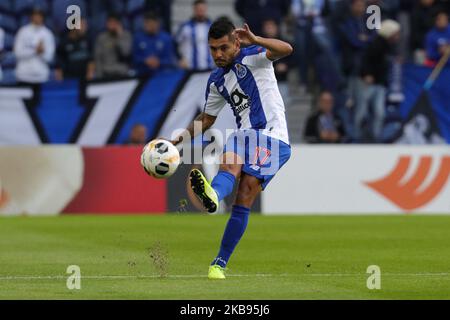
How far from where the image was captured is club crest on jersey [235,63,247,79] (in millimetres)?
11094

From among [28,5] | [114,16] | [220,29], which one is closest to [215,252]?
[220,29]

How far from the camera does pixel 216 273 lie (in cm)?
1078

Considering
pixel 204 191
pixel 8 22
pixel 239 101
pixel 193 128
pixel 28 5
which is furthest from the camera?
pixel 28 5

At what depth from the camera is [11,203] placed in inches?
800

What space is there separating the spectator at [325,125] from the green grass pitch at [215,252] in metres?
2.20

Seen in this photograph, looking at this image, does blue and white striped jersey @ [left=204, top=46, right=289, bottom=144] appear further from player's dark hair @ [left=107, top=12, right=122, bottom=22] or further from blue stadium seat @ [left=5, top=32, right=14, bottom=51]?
blue stadium seat @ [left=5, top=32, right=14, bottom=51]

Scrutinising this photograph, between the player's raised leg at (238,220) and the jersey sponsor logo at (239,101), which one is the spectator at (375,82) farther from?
the player's raised leg at (238,220)

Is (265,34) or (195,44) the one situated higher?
(265,34)

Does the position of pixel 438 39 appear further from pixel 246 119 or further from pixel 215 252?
pixel 246 119

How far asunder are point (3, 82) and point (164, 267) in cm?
1052

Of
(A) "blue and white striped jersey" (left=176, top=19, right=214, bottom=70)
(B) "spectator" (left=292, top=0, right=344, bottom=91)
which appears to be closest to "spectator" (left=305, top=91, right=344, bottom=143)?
(B) "spectator" (left=292, top=0, right=344, bottom=91)

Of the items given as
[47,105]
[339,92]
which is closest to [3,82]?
[47,105]

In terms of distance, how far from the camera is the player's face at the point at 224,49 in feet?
35.4

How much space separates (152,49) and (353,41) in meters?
3.82
